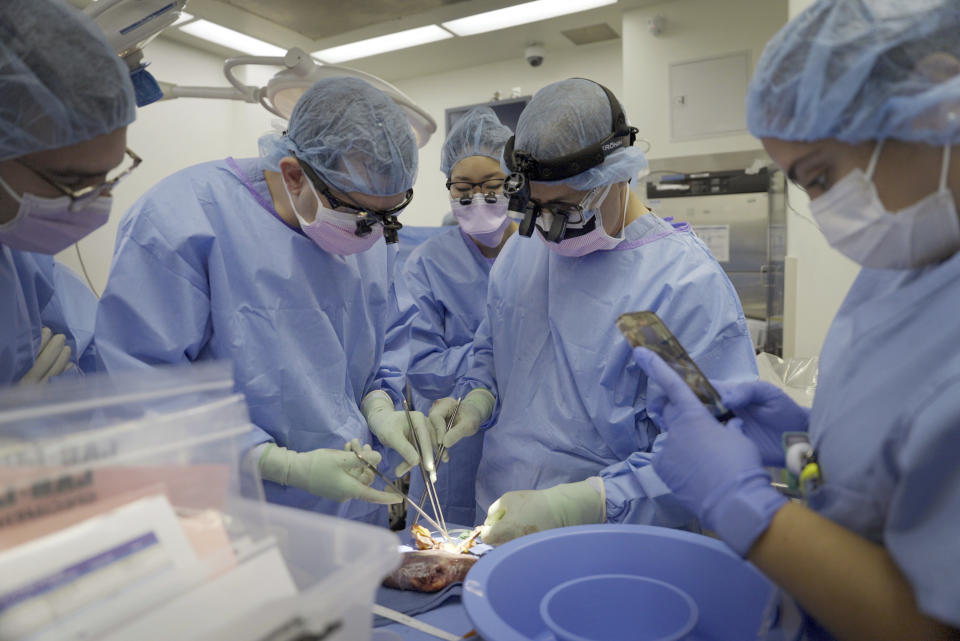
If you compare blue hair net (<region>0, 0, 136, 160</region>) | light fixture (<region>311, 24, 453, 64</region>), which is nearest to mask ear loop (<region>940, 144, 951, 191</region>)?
blue hair net (<region>0, 0, 136, 160</region>)

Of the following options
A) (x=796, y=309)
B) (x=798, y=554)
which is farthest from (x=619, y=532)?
(x=796, y=309)

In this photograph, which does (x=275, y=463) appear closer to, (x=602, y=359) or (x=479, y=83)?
(x=602, y=359)

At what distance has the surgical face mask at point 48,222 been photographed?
1079 mm

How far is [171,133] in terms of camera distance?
14.8 ft

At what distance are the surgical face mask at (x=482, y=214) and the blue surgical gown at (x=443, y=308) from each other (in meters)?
0.18

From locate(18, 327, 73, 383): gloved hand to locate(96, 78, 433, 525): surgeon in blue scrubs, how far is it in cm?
16

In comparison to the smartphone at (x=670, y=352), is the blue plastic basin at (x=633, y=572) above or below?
below

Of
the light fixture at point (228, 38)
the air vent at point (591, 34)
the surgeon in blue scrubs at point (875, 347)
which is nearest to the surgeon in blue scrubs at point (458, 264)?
the surgeon in blue scrubs at point (875, 347)

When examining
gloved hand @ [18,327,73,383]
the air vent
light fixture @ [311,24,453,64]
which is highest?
the air vent

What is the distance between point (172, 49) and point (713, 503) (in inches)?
191

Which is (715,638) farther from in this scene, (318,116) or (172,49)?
(172,49)

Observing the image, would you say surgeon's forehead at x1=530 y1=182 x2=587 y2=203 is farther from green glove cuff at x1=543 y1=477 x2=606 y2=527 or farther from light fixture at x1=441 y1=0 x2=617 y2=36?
light fixture at x1=441 y1=0 x2=617 y2=36

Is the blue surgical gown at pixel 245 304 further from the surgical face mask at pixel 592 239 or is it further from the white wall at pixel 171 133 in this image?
the white wall at pixel 171 133

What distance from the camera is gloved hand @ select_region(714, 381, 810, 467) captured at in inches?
44.4
